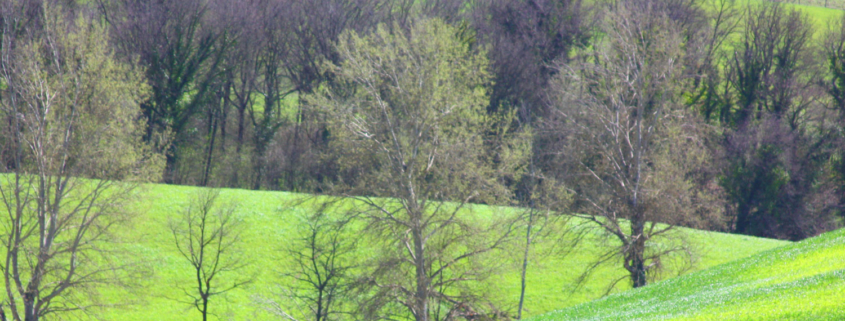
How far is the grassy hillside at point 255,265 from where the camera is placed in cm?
3697

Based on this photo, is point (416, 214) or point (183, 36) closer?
point (416, 214)

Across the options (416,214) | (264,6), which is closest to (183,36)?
(264,6)

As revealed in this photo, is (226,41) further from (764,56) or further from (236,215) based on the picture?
(764,56)

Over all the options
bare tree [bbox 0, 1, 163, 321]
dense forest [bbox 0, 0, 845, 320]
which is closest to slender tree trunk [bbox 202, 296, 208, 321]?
dense forest [bbox 0, 0, 845, 320]

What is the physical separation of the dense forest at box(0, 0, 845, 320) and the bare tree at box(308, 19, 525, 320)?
0.49 feet

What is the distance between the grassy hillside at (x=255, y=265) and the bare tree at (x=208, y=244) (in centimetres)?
59

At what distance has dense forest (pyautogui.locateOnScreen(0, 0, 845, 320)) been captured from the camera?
32.5m

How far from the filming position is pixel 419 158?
111 feet

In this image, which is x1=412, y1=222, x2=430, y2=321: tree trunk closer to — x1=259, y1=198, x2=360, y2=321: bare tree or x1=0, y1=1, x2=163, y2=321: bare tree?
x1=259, y1=198, x2=360, y2=321: bare tree

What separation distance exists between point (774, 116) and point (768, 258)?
4353 centimetres

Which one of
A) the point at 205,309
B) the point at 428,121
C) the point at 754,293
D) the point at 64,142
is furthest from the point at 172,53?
the point at 754,293

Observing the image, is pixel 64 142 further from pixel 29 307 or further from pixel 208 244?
pixel 208 244

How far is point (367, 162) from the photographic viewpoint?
33.8m

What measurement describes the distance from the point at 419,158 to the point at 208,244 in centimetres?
1593
